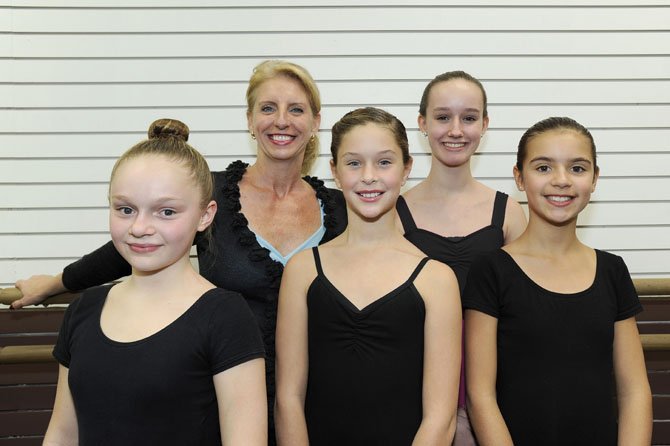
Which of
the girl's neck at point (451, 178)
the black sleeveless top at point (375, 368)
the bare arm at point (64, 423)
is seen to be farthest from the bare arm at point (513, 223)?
the bare arm at point (64, 423)

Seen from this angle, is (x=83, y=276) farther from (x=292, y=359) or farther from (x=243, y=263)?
(x=292, y=359)

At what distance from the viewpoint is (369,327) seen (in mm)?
1833

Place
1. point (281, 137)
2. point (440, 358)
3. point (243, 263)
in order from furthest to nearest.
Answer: point (281, 137) < point (243, 263) < point (440, 358)

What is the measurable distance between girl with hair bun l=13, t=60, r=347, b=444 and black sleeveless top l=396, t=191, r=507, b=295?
23 cm

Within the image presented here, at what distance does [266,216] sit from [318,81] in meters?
1.33

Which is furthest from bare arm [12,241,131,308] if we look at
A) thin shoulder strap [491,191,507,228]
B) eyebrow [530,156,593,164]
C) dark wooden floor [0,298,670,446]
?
eyebrow [530,156,593,164]

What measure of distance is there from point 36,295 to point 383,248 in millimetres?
1213

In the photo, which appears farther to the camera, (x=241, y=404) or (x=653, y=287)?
(x=653, y=287)

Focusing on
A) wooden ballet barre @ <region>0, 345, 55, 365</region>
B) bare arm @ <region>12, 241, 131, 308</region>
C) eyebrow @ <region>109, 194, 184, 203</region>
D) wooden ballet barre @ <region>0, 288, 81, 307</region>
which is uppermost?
eyebrow @ <region>109, 194, 184, 203</region>

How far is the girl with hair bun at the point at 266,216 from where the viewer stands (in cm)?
214

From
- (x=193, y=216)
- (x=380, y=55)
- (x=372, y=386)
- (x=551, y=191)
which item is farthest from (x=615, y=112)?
(x=193, y=216)

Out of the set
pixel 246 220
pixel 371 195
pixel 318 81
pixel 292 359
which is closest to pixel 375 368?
pixel 292 359

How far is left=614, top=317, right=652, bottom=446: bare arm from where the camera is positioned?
1957 millimetres

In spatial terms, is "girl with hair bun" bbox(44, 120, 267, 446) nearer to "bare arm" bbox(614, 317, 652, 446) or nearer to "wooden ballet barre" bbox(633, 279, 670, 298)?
"bare arm" bbox(614, 317, 652, 446)
